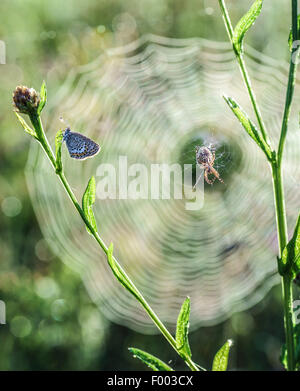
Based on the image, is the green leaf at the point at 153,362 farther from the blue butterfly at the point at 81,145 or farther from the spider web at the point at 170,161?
the spider web at the point at 170,161

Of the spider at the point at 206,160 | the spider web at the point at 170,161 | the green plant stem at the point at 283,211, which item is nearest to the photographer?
the green plant stem at the point at 283,211

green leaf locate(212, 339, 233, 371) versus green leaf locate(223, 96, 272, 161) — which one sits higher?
green leaf locate(223, 96, 272, 161)

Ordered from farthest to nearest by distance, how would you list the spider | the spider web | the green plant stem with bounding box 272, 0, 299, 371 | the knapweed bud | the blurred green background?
the spider web → the blurred green background → the spider → the knapweed bud → the green plant stem with bounding box 272, 0, 299, 371

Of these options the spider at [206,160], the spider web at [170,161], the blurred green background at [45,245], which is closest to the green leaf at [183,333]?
the spider at [206,160]

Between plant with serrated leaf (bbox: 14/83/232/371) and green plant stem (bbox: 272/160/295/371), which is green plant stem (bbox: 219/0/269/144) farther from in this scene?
plant with serrated leaf (bbox: 14/83/232/371)

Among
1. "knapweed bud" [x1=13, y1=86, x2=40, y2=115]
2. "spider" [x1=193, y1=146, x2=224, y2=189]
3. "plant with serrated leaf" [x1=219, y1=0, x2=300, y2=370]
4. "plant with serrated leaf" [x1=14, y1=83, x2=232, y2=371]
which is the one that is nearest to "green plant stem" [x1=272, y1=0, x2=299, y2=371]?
"plant with serrated leaf" [x1=219, y1=0, x2=300, y2=370]

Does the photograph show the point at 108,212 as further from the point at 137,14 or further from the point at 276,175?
the point at 276,175
